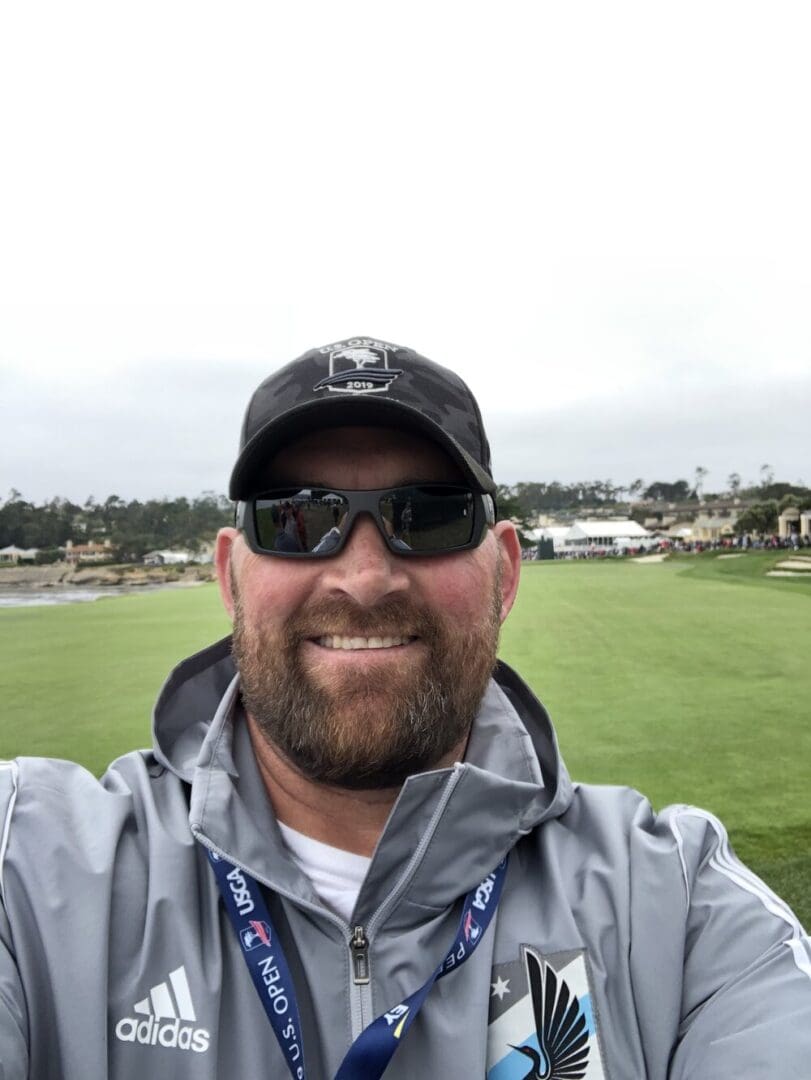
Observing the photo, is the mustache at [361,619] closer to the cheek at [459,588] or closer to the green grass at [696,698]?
the cheek at [459,588]

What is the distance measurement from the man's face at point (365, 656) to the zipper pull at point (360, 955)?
22cm

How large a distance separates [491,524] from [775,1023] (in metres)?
0.80

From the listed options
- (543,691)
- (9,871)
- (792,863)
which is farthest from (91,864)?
(543,691)

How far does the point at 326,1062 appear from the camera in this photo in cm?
99

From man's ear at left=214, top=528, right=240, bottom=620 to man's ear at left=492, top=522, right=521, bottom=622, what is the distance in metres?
0.50

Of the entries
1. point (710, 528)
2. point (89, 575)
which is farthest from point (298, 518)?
point (710, 528)

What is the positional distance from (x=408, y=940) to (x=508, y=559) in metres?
0.71

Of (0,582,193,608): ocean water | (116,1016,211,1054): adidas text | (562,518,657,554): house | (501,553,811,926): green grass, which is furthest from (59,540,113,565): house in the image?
(562,518,657,554): house

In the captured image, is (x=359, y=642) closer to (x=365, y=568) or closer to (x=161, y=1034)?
(x=365, y=568)

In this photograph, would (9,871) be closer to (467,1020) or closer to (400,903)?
(400,903)

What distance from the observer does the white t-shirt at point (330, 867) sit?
1167 millimetres

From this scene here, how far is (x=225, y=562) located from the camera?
1.42 metres

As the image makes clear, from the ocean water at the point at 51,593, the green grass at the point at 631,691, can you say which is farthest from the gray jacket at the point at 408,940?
the ocean water at the point at 51,593

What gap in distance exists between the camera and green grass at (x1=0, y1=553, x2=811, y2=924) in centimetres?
352
